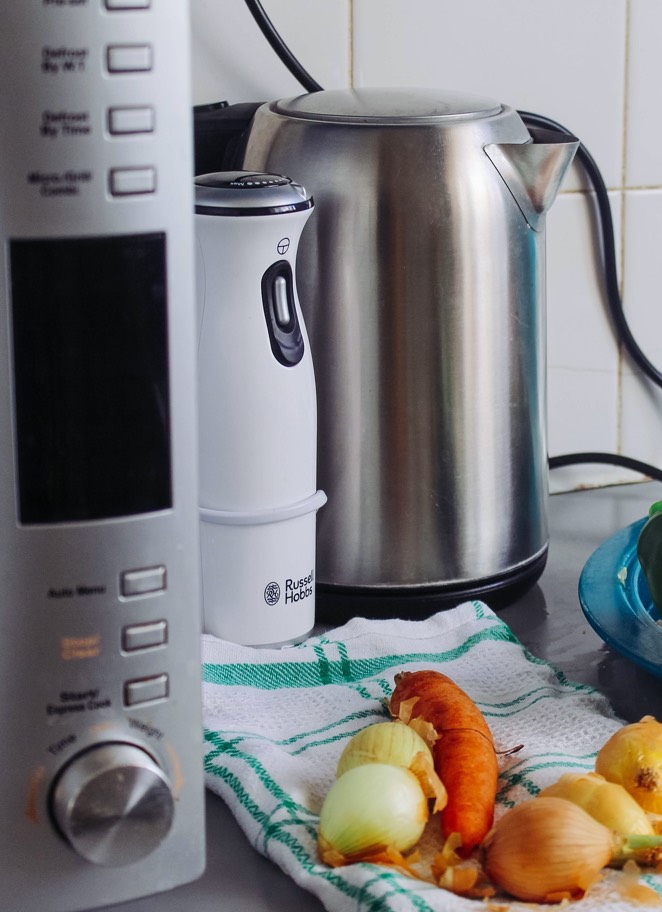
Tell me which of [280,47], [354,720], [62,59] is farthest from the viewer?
[280,47]

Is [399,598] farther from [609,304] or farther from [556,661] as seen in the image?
[609,304]

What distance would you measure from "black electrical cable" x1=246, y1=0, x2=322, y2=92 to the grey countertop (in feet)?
1.29

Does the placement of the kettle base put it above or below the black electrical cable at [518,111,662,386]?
below

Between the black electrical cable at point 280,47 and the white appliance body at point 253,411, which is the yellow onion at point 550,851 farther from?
the black electrical cable at point 280,47

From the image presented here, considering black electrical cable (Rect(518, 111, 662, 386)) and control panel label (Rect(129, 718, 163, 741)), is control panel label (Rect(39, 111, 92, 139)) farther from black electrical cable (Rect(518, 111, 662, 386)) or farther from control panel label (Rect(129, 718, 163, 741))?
black electrical cable (Rect(518, 111, 662, 386))

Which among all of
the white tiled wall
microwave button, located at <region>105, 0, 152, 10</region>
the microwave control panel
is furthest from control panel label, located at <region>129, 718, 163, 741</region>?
the white tiled wall

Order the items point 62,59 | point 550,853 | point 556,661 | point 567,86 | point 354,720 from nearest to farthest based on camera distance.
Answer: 1. point 62,59
2. point 550,853
3. point 354,720
4. point 556,661
5. point 567,86

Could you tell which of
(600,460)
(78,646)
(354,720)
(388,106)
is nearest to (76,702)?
(78,646)

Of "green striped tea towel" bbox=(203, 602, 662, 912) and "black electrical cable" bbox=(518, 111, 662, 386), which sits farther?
"black electrical cable" bbox=(518, 111, 662, 386)

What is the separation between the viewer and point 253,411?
66cm

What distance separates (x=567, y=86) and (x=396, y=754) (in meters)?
0.63

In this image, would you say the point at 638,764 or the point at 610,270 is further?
the point at 610,270

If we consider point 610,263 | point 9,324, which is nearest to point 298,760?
point 9,324

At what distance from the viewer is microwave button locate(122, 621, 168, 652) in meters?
0.40
